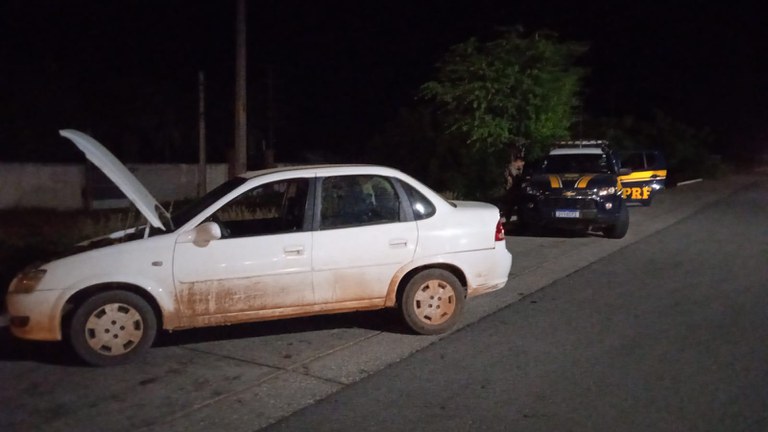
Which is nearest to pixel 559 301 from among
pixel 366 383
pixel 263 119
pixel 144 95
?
pixel 366 383

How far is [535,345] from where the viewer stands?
6793 millimetres

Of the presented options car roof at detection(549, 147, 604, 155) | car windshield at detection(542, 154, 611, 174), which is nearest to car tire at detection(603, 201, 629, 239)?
car windshield at detection(542, 154, 611, 174)

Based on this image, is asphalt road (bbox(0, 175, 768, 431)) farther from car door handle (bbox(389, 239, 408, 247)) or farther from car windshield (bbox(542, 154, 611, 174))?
car windshield (bbox(542, 154, 611, 174))

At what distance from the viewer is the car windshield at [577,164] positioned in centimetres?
1435

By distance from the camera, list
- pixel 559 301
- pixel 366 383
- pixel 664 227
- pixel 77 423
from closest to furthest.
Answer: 1. pixel 77 423
2. pixel 366 383
3. pixel 559 301
4. pixel 664 227

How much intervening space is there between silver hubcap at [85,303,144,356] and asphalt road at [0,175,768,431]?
19 cm

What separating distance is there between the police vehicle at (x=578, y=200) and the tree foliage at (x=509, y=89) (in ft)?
12.7

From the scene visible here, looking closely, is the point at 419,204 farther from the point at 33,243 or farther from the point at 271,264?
the point at 33,243

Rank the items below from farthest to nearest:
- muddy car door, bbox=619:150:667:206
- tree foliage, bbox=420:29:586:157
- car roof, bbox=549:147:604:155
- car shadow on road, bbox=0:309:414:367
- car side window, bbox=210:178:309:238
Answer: tree foliage, bbox=420:29:586:157, muddy car door, bbox=619:150:667:206, car roof, bbox=549:147:604:155, car side window, bbox=210:178:309:238, car shadow on road, bbox=0:309:414:367

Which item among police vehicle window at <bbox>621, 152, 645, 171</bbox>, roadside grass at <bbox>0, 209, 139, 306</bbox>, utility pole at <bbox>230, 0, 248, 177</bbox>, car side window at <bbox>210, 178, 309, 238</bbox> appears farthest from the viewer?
police vehicle window at <bbox>621, 152, 645, 171</bbox>

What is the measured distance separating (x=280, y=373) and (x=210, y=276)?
1034mm

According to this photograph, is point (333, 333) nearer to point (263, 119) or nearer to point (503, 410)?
point (503, 410)

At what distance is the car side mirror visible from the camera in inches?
248

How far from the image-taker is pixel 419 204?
23.4 ft
